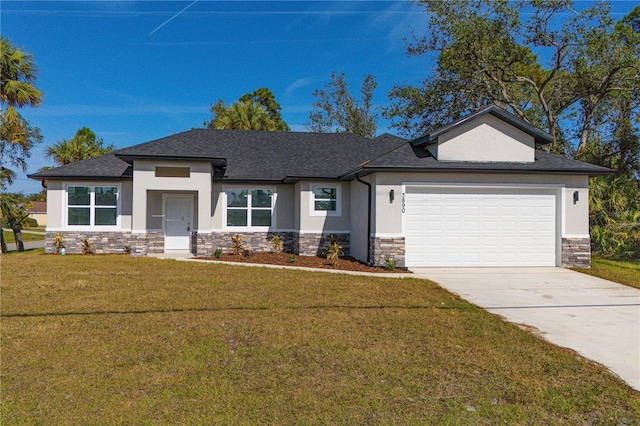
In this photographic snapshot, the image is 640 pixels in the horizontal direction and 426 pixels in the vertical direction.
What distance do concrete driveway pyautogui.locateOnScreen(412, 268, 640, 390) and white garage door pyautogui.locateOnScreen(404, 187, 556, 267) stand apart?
50 centimetres

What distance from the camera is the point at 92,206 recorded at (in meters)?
15.5

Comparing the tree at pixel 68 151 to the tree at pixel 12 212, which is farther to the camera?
the tree at pixel 68 151

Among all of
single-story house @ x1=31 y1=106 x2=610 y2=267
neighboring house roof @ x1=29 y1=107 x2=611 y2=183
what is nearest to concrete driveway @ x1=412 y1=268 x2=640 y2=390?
single-story house @ x1=31 y1=106 x2=610 y2=267

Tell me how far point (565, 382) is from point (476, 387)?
980 millimetres

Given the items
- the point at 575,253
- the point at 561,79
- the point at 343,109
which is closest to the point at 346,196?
the point at 575,253

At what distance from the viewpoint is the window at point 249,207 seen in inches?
624

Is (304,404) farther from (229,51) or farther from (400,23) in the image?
(400,23)

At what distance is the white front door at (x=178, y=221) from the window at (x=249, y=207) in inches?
68.6

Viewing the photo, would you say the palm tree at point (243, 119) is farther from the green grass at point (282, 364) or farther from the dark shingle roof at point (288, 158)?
the green grass at point (282, 364)

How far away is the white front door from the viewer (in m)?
15.9

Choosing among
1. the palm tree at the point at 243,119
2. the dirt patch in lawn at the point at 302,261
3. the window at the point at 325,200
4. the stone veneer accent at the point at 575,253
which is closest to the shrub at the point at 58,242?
the dirt patch in lawn at the point at 302,261

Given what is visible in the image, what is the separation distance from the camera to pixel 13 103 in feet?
53.8

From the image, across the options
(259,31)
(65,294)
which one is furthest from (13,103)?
(65,294)

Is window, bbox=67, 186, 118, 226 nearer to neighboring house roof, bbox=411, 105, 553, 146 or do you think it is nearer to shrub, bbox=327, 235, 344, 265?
shrub, bbox=327, 235, 344, 265
